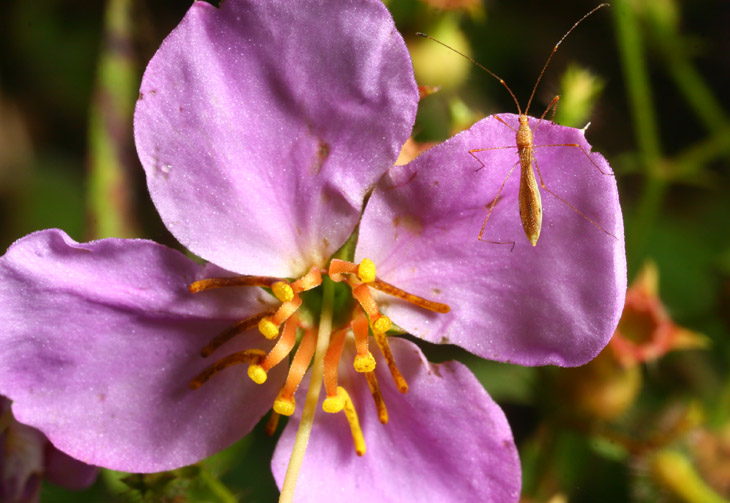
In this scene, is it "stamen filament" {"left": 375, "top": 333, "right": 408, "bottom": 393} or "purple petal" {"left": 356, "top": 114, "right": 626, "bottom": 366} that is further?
"stamen filament" {"left": 375, "top": 333, "right": 408, "bottom": 393}

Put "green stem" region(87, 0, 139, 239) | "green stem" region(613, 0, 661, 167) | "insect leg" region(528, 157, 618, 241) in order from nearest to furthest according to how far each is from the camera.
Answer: "insect leg" region(528, 157, 618, 241)
"green stem" region(87, 0, 139, 239)
"green stem" region(613, 0, 661, 167)

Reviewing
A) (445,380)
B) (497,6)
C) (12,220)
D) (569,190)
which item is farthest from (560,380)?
(12,220)

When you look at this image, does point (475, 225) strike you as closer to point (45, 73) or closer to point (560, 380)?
point (560, 380)

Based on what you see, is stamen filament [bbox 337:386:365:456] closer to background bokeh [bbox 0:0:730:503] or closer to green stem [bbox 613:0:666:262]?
background bokeh [bbox 0:0:730:503]

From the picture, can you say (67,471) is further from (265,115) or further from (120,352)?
(265,115)

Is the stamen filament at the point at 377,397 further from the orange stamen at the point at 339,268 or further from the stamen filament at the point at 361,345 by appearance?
the orange stamen at the point at 339,268

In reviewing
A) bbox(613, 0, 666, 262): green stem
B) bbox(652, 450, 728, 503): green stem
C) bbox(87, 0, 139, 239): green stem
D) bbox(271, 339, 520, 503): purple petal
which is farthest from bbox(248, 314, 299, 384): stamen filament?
bbox(613, 0, 666, 262): green stem

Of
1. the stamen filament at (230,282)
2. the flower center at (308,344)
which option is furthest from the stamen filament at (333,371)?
the stamen filament at (230,282)
